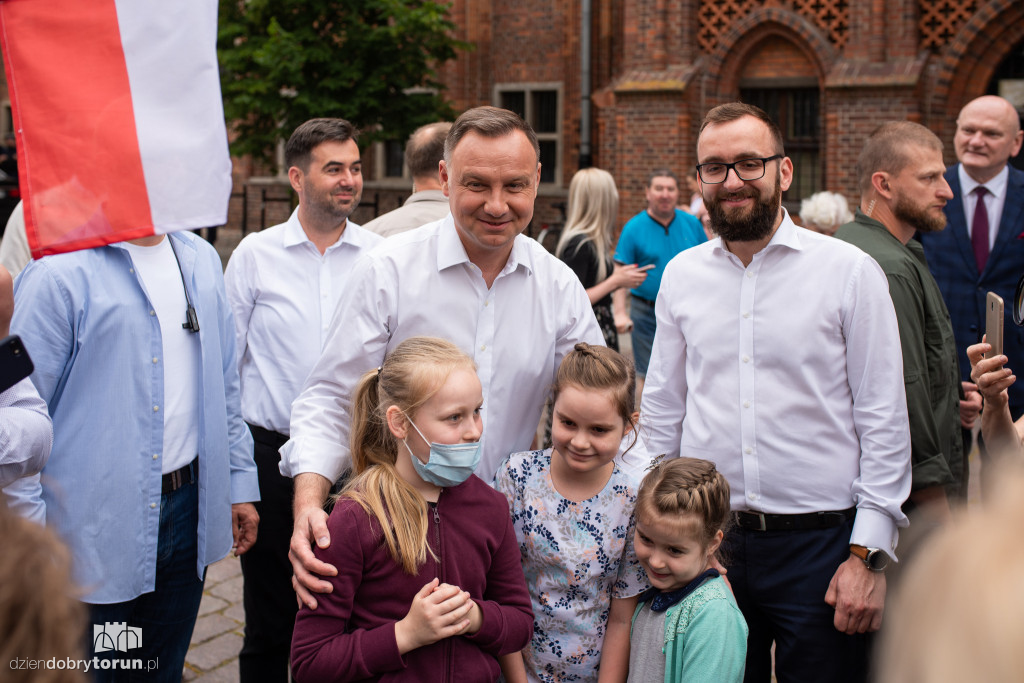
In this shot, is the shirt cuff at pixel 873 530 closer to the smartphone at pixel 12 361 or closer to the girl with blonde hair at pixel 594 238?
the smartphone at pixel 12 361

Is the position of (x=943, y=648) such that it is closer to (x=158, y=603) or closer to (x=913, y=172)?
(x=158, y=603)

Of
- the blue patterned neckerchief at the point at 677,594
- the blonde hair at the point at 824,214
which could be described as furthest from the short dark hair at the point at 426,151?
the blonde hair at the point at 824,214

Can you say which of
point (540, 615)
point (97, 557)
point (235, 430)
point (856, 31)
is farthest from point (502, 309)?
point (856, 31)

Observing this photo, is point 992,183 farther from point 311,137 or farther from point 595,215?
point 311,137

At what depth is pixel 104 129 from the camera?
259 cm

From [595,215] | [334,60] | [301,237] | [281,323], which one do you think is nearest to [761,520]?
[281,323]

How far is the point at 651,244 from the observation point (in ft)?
24.1

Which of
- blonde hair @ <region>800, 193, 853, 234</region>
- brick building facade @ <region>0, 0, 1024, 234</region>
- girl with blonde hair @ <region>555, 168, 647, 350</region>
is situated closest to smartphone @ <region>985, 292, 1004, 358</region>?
girl with blonde hair @ <region>555, 168, 647, 350</region>

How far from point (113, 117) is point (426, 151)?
7.07 feet

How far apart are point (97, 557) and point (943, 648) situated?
250 centimetres

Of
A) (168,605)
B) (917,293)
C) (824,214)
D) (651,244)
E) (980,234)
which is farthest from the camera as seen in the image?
(651,244)

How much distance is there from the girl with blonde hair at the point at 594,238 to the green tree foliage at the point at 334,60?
9204mm

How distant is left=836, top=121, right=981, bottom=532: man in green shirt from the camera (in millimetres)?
3016

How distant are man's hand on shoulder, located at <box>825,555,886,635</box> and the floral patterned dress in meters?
0.61
